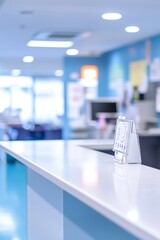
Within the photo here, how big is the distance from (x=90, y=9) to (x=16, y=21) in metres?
1.23

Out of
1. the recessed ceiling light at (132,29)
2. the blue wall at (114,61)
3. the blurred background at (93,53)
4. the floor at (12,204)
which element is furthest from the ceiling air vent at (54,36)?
the floor at (12,204)

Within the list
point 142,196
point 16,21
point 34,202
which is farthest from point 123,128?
point 16,21

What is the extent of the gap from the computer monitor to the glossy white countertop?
6190mm

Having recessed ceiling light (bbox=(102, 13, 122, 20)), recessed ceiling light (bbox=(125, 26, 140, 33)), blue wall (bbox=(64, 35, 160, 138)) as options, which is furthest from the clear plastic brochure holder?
blue wall (bbox=(64, 35, 160, 138))

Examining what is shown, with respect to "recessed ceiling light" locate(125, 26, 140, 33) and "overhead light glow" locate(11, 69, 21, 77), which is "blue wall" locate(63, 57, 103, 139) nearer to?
"recessed ceiling light" locate(125, 26, 140, 33)

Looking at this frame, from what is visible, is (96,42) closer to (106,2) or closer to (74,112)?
(74,112)

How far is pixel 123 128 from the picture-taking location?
2.63 meters

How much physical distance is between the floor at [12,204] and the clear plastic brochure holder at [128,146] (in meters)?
2.17

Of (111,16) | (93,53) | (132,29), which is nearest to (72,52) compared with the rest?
(93,53)

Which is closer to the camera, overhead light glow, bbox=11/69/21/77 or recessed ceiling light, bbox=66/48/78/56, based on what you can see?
recessed ceiling light, bbox=66/48/78/56

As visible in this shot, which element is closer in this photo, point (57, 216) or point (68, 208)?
point (68, 208)

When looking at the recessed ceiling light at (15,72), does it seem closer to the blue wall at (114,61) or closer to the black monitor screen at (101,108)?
the blue wall at (114,61)

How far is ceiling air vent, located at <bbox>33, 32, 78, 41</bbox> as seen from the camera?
738 cm

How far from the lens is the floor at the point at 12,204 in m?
4.69
